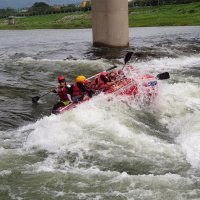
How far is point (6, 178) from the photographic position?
855 centimetres

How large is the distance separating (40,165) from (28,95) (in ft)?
25.1

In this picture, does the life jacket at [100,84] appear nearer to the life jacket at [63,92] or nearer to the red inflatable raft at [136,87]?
the red inflatable raft at [136,87]

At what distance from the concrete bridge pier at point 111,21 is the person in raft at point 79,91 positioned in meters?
14.8

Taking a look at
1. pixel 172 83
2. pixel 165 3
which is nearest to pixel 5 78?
pixel 172 83

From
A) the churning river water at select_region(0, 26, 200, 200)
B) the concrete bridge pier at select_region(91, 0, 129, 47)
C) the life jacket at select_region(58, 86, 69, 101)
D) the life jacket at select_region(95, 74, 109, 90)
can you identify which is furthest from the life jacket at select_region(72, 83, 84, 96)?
the concrete bridge pier at select_region(91, 0, 129, 47)

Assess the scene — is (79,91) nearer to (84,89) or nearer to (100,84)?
(84,89)

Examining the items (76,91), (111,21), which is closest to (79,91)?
(76,91)

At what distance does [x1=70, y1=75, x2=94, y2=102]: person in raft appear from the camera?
1309 centimetres

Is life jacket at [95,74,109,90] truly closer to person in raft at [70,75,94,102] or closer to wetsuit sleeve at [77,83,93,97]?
person in raft at [70,75,94,102]

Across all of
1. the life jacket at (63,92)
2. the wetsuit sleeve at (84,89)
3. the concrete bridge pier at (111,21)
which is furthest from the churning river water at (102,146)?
the concrete bridge pier at (111,21)

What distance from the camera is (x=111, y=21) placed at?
27.3m

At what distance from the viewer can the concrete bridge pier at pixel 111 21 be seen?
27.2 metres

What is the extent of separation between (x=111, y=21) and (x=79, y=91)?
587 inches

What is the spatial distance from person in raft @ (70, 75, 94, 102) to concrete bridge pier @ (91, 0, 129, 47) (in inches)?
582
